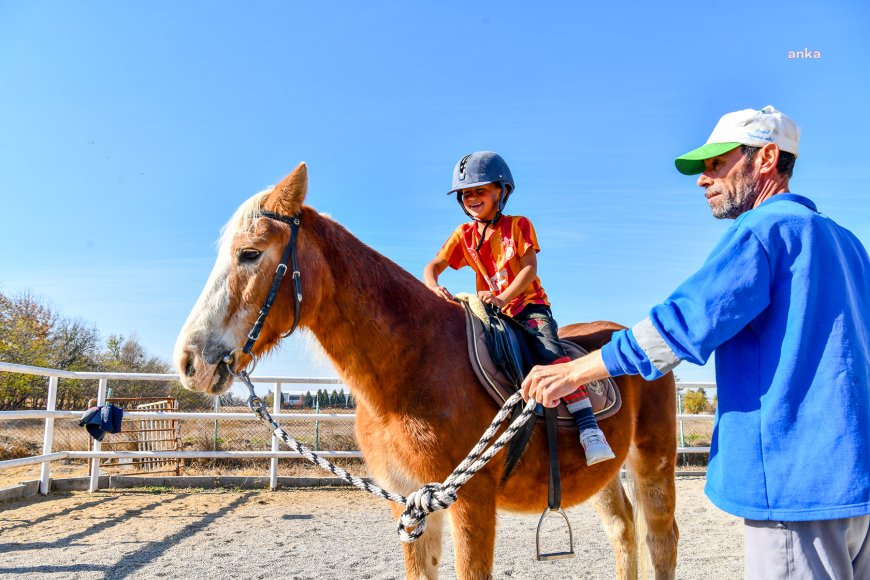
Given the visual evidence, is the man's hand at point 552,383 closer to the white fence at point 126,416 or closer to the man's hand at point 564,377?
the man's hand at point 564,377

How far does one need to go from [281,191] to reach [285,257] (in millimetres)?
346

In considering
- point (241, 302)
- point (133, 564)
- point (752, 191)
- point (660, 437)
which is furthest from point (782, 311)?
point (133, 564)

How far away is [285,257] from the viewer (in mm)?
2809

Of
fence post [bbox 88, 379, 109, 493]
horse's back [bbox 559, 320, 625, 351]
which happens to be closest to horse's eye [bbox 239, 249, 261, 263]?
horse's back [bbox 559, 320, 625, 351]

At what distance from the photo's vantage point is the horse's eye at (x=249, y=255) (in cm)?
274

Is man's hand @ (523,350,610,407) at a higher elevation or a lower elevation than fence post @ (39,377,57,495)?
higher

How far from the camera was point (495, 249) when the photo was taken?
3.86m

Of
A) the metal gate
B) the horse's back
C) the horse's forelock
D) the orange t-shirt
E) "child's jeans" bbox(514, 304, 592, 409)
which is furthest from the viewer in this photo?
the metal gate

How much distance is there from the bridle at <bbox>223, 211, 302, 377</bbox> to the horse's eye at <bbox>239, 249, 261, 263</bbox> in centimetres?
11

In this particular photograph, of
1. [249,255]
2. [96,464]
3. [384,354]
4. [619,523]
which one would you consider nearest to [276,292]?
[249,255]

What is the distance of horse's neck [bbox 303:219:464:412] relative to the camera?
2.93 m

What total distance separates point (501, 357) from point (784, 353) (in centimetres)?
160

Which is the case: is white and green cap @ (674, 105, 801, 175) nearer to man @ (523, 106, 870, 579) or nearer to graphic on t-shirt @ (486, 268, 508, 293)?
man @ (523, 106, 870, 579)

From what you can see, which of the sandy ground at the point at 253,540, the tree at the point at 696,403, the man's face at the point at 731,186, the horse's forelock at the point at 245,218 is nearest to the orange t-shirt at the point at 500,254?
the horse's forelock at the point at 245,218
